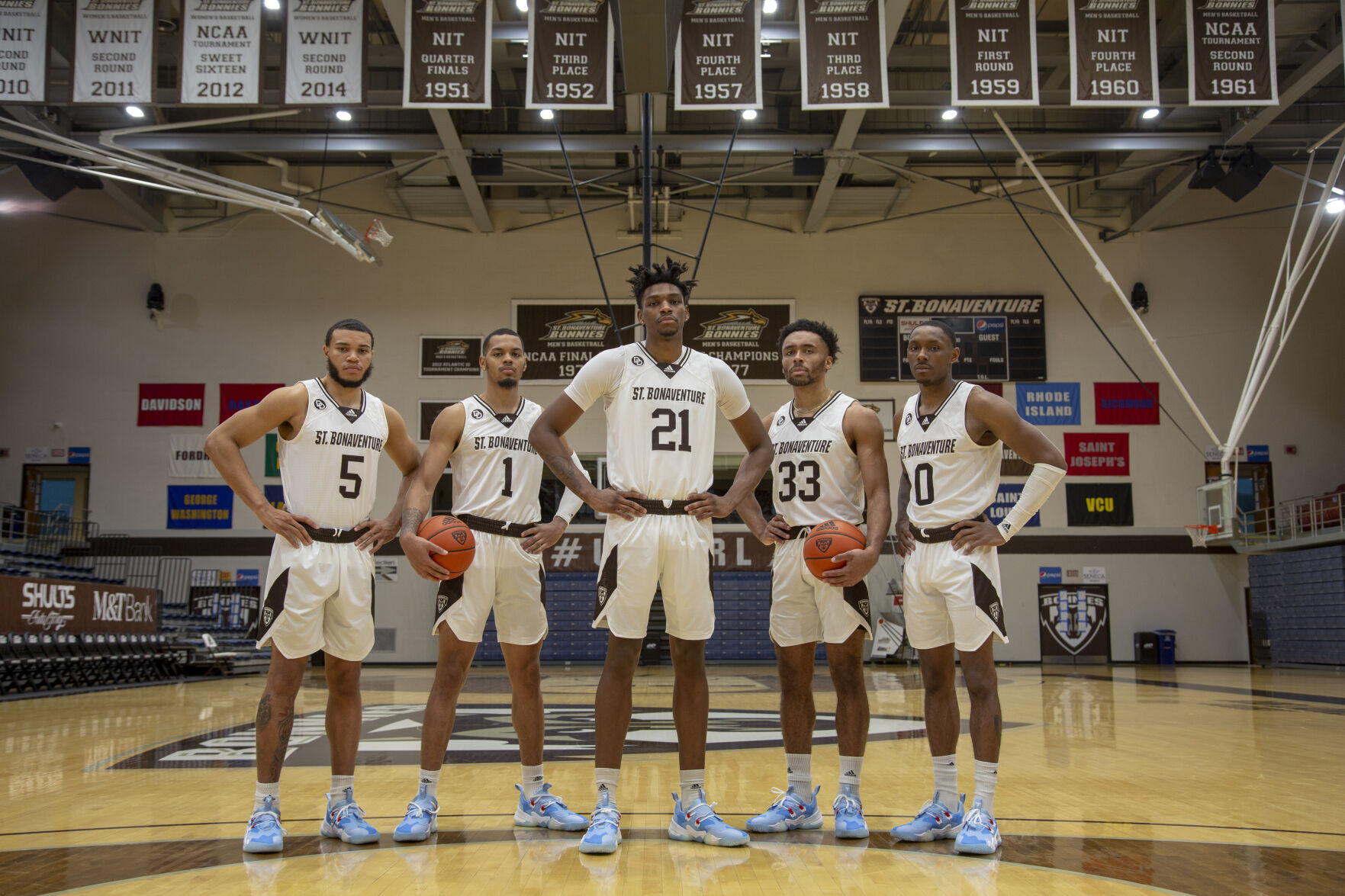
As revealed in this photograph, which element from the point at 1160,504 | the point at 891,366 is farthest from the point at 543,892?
the point at 1160,504

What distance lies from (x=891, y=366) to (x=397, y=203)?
35.8 feet

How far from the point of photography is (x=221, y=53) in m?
11.2

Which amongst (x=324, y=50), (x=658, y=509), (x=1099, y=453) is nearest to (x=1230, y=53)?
(x=324, y=50)

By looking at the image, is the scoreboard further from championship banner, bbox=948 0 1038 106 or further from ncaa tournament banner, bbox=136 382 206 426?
ncaa tournament banner, bbox=136 382 206 426

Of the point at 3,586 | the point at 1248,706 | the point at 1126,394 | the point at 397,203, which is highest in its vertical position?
the point at 397,203

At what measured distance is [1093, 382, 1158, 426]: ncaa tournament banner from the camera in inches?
825

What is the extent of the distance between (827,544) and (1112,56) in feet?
31.1

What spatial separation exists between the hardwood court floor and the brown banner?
283 centimetres

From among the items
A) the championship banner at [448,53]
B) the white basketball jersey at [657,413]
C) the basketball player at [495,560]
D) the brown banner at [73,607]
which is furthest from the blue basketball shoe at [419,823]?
the brown banner at [73,607]

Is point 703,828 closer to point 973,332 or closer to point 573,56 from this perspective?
point 573,56

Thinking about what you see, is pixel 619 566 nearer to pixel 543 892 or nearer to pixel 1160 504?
pixel 543 892

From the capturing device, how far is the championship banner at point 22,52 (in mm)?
11156

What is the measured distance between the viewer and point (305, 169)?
2111 cm

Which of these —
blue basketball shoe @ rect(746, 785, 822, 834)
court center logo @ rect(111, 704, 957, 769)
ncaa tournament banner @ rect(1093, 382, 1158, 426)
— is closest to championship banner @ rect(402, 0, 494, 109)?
court center logo @ rect(111, 704, 957, 769)
